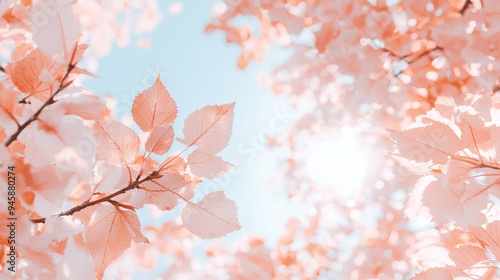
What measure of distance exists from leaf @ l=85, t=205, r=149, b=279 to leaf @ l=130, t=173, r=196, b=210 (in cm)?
2

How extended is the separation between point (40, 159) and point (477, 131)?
1.62ft

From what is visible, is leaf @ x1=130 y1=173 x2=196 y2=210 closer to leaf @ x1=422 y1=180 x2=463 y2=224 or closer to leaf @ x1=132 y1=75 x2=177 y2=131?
leaf @ x1=132 y1=75 x2=177 y2=131

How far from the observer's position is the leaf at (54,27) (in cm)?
41

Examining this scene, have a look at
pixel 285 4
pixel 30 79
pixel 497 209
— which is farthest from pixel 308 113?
pixel 30 79

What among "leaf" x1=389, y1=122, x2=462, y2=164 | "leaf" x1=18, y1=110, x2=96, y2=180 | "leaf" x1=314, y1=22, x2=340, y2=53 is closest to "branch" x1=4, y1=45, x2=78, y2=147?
"leaf" x1=18, y1=110, x2=96, y2=180

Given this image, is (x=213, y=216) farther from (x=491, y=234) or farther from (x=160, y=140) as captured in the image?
(x=491, y=234)

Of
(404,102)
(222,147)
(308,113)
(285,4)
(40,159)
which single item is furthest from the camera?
(308,113)

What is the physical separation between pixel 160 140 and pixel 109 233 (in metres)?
0.13

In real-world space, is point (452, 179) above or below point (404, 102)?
above

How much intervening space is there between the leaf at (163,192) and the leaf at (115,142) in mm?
45

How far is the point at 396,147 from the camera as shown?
0.53 meters

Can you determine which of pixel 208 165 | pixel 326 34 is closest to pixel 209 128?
pixel 208 165

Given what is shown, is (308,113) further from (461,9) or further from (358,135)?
(461,9)

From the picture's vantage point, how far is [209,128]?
515 mm
